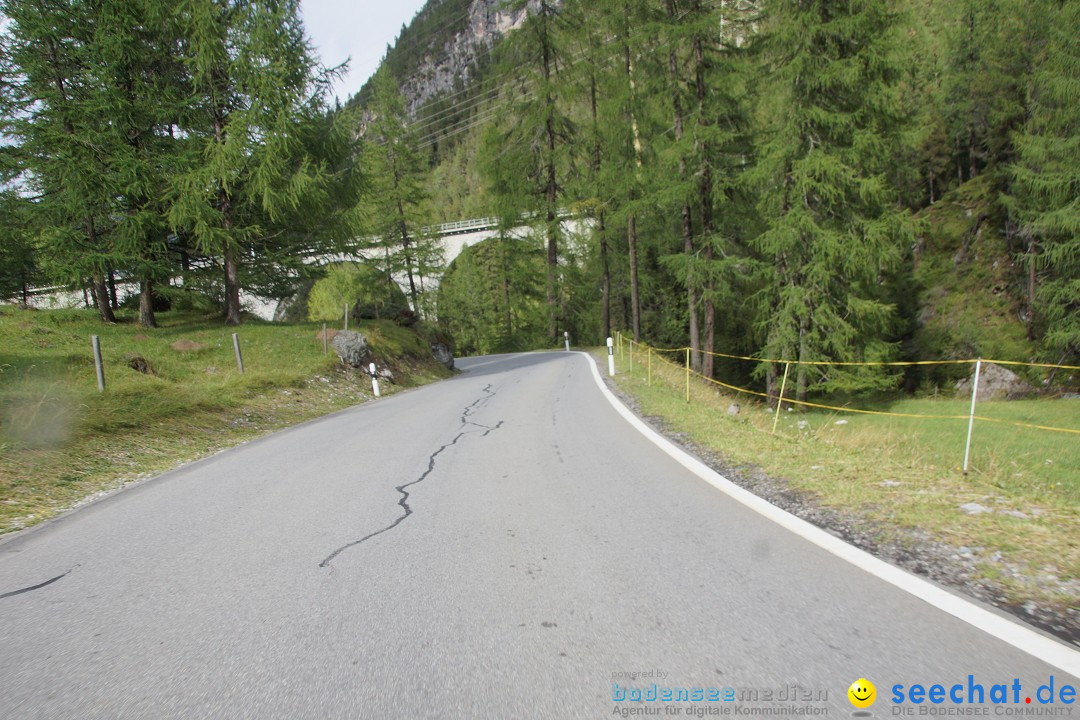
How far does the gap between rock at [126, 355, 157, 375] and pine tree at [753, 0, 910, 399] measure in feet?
57.3

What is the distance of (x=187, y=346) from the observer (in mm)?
15828

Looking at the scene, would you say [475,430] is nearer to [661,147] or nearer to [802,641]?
[802,641]

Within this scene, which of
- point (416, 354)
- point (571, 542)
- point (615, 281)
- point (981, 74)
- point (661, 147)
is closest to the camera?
point (571, 542)

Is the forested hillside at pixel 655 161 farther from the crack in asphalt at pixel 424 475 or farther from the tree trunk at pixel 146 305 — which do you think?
the crack in asphalt at pixel 424 475

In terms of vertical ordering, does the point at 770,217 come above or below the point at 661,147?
below

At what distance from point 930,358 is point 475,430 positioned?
26.2 metres

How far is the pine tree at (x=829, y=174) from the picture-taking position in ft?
53.2

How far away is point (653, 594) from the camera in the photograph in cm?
302

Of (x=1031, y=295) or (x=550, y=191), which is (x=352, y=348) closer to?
(x=550, y=191)

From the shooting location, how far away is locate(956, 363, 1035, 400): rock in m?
22.4

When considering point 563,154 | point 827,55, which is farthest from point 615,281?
point 827,55

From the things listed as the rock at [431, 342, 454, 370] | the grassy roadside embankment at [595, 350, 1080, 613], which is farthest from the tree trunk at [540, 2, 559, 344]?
the grassy roadside embankment at [595, 350, 1080, 613]

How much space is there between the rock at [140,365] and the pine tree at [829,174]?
1747cm

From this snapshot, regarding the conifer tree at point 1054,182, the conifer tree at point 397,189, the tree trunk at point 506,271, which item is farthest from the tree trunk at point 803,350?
the conifer tree at point 397,189
